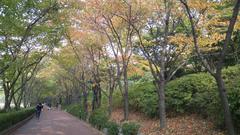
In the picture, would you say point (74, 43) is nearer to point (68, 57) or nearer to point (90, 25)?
point (68, 57)

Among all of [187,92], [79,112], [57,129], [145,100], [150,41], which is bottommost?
[57,129]

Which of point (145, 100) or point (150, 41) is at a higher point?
point (150, 41)

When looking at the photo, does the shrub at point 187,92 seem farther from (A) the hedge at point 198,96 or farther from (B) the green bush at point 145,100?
(B) the green bush at point 145,100

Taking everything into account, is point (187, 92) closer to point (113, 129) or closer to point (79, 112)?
point (113, 129)

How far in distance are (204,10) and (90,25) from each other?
8.58 metres

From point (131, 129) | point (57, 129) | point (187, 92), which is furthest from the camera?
point (57, 129)

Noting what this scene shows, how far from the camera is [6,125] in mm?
17281

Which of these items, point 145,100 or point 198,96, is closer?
point 198,96

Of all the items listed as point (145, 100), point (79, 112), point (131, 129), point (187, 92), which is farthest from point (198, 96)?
point (79, 112)

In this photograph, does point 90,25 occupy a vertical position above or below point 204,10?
above

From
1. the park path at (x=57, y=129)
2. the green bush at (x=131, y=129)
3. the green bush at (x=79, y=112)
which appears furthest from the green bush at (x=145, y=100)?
the green bush at (x=79, y=112)

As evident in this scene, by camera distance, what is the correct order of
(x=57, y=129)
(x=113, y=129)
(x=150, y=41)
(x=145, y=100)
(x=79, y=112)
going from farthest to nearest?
(x=79, y=112) → (x=145, y=100) → (x=57, y=129) → (x=150, y=41) → (x=113, y=129)

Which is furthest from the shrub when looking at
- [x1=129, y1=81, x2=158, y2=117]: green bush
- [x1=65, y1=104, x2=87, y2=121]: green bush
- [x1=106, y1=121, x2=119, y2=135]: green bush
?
[x1=65, y1=104, x2=87, y2=121]: green bush

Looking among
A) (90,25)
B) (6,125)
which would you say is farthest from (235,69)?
(6,125)
